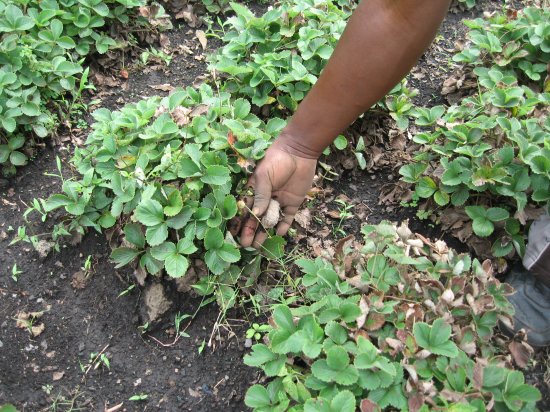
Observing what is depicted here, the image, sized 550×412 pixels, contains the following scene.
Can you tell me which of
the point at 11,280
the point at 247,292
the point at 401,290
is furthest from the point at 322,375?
the point at 11,280

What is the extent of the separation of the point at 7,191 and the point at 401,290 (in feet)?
6.77

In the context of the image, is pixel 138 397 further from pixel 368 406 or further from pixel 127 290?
pixel 368 406

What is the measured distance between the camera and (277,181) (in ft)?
7.77

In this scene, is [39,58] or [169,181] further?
[39,58]

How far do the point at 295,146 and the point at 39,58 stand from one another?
1609 mm

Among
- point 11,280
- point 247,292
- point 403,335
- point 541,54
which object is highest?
point 541,54

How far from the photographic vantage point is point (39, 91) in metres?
2.92

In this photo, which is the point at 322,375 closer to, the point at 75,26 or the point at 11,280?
the point at 11,280

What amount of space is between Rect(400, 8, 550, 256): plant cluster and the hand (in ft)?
2.07

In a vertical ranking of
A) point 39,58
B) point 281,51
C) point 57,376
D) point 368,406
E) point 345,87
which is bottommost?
point 57,376

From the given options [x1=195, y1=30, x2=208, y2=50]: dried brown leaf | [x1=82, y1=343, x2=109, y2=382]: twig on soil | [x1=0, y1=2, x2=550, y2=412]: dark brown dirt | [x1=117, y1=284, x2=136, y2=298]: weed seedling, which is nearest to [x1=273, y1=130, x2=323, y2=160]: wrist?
[x1=0, y1=2, x2=550, y2=412]: dark brown dirt

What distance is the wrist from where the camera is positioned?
2312 mm

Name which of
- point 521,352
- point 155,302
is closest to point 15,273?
point 155,302

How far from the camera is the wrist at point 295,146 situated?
2312 millimetres
